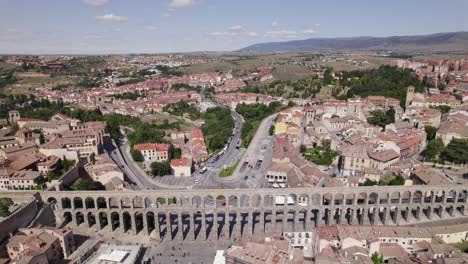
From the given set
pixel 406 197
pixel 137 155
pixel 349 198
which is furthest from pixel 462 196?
pixel 137 155

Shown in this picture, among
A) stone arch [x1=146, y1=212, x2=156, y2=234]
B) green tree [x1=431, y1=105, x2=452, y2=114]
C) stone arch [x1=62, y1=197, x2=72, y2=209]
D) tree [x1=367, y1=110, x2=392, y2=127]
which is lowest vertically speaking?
stone arch [x1=146, y1=212, x2=156, y2=234]

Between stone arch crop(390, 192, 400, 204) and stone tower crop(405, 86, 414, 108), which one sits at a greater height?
stone tower crop(405, 86, 414, 108)

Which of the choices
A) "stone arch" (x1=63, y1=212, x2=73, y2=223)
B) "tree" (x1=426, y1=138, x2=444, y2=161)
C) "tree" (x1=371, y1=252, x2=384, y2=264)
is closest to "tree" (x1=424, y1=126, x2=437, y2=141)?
"tree" (x1=426, y1=138, x2=444, y2=161)

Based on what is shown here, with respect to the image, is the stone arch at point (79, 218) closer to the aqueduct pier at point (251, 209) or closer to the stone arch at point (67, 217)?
the aqueduct pier at point (251, 209)

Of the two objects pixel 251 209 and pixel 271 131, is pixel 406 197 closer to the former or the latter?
pixel 251 209

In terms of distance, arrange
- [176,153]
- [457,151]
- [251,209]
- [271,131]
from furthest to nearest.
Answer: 1. [271,131]
2. [176,153]
3. [457,151]
4. [251,209]

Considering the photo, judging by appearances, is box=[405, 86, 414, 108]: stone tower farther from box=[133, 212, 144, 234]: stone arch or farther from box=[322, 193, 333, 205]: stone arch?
box=[133, 212, 144, 234]: stone arch
